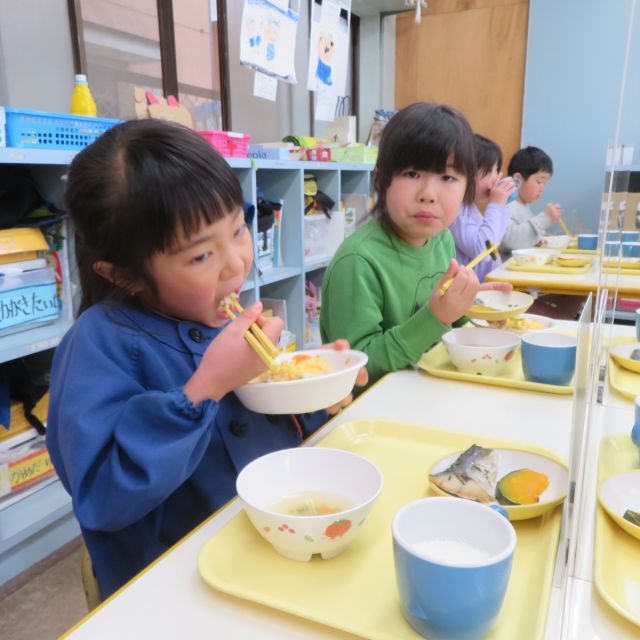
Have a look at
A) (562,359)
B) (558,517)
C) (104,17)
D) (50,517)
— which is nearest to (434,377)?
(562,359)

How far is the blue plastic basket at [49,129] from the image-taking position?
1374 mm

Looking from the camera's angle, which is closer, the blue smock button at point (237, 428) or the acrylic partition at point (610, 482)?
the acrylic partition at point (610, 482)

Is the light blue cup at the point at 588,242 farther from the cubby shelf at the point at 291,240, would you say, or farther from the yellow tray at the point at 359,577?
the yellow tray at the point at 359,577

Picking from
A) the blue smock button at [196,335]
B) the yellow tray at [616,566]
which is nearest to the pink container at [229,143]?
the blue smock button at [196,335]

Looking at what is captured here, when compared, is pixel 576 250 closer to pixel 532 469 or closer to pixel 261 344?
pixel 532 469

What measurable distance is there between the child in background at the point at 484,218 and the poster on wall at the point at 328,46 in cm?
99

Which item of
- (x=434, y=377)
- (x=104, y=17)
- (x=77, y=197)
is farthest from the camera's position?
(x=104, y=17)

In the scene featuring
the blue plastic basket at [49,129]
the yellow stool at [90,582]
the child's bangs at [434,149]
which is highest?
the blue plastic basket at [49,129]

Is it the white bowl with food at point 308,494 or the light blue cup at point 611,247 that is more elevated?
the light blue cup at point 611,247

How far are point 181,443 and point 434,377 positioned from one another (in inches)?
21.9

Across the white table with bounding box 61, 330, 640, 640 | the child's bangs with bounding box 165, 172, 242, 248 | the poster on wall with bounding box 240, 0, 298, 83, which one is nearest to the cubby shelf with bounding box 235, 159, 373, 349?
the poster on wall with bounding box 240, 0, 298, 83

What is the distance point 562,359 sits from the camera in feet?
3.08

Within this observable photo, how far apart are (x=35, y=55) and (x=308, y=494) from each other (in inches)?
75.5

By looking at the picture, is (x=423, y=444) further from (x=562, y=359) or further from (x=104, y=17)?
(x=104, y=17)
